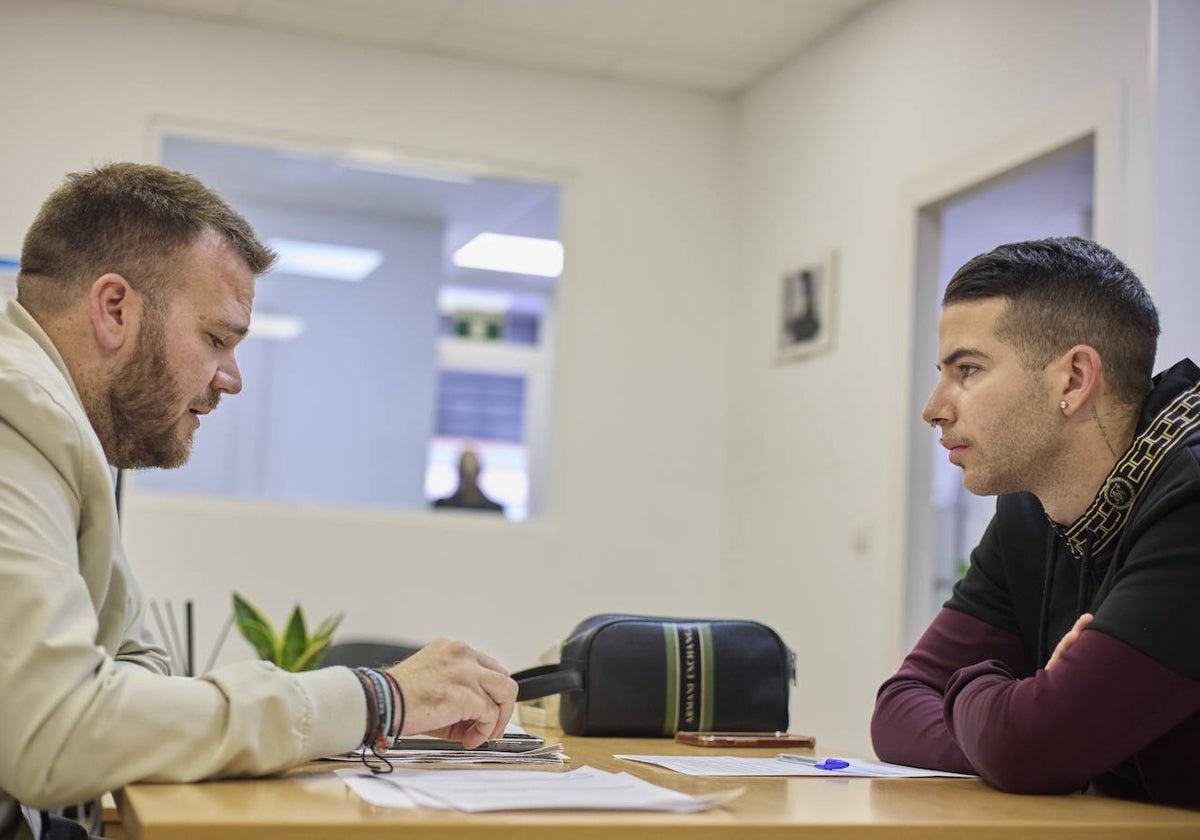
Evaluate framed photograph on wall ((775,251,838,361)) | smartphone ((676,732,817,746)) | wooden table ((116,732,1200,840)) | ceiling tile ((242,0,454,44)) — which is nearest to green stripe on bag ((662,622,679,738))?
smartphone ((676,732,817,746))

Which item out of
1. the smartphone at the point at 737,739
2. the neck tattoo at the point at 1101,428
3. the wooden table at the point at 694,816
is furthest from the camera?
the smartphone at the point at 737,739

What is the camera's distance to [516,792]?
117 centimetres

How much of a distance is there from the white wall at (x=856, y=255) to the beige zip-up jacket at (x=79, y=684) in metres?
2.77

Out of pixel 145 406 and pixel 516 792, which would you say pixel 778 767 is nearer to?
pixel 516 792

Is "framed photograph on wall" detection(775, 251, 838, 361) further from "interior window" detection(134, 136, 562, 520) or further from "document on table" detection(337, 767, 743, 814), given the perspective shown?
"document on table" detection(337, 767, 743, 814)

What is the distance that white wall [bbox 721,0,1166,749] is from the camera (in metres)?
3.84

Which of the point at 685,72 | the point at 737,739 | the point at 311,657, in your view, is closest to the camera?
the point at 737,739

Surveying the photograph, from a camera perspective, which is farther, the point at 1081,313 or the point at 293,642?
the point at 293,642

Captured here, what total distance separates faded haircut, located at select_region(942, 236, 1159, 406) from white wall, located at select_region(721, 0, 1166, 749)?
5.90ft

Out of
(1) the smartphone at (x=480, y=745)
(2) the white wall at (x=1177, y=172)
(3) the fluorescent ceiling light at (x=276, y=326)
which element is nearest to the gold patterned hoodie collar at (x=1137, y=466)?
(1) the smartphone at (x=480, y=745)

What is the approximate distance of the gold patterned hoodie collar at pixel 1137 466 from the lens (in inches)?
→ 61.7

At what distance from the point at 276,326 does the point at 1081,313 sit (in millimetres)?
3993

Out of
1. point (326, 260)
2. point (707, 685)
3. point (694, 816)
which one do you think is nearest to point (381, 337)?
point (326, 260)

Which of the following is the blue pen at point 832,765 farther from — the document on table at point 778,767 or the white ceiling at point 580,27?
the white ceiling at point 580,27
